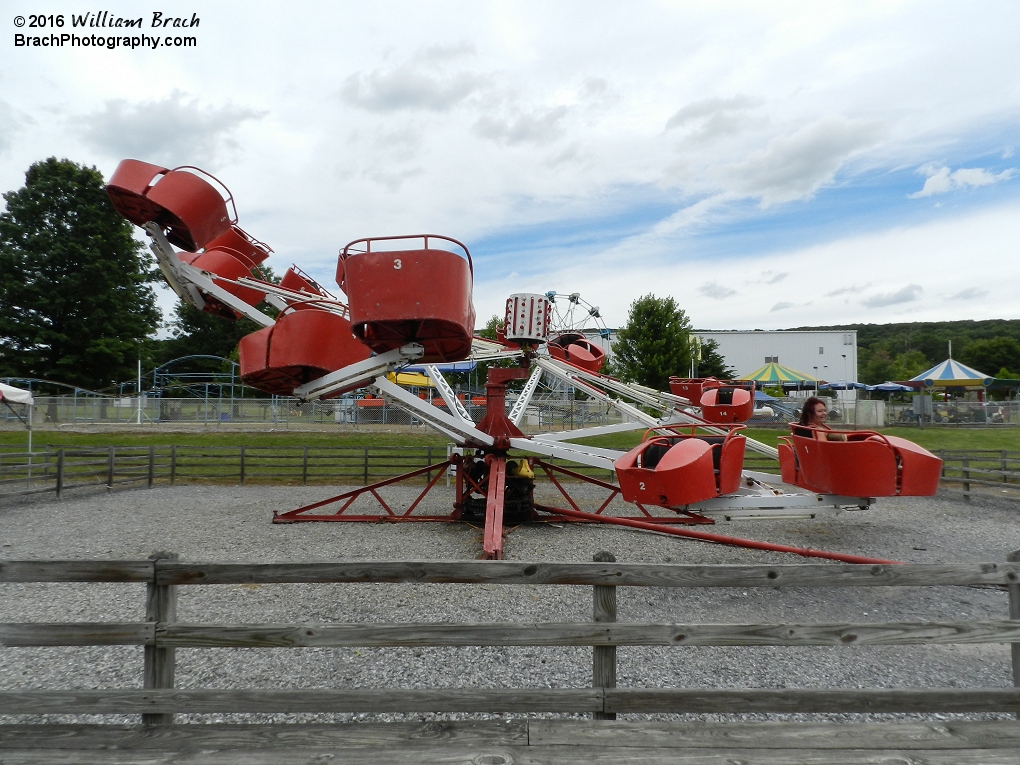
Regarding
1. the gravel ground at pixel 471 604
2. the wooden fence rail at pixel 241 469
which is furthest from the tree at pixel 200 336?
the gravel ground at pixel 471 604

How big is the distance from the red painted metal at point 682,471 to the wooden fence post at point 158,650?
5231 mm

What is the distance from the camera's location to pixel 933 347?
433ft

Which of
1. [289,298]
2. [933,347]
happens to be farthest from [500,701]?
[933,347]

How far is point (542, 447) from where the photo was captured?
9.59m

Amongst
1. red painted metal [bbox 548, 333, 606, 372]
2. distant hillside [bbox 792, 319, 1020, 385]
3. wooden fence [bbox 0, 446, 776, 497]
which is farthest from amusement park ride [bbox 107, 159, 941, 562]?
distant hillside [bbox 792, 319, 1020, 385]

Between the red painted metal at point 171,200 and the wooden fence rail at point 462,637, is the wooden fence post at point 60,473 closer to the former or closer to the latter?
the red painted metal at point 171,200

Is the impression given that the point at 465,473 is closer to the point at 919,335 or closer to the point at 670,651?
the point at 670,651

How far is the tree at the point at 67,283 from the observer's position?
3431 centimetres

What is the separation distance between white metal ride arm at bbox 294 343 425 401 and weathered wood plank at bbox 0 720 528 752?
15.9ft

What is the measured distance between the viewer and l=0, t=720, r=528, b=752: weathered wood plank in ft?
9.36

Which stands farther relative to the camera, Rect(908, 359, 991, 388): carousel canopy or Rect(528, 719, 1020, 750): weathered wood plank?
Rect(908, 359, 991, 388): carousel canopy

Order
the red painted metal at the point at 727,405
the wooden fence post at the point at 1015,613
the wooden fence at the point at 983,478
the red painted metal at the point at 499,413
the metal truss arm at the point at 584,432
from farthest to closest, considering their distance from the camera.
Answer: the wooden fence at the point at 983,478
the metal truss arm at the point at 584,432
the red painted metal at the point at 727,405
the red painted metal at the point at 499,413
the wooden fence post at the point at 1015,613

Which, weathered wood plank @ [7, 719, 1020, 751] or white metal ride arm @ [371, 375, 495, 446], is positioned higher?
white metal ride arm @ [371, 375, 495, 446]

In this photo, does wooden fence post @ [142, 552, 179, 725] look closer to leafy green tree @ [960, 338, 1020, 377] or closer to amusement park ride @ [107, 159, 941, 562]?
amusement park ride @ [107, 159, 941, 562]
